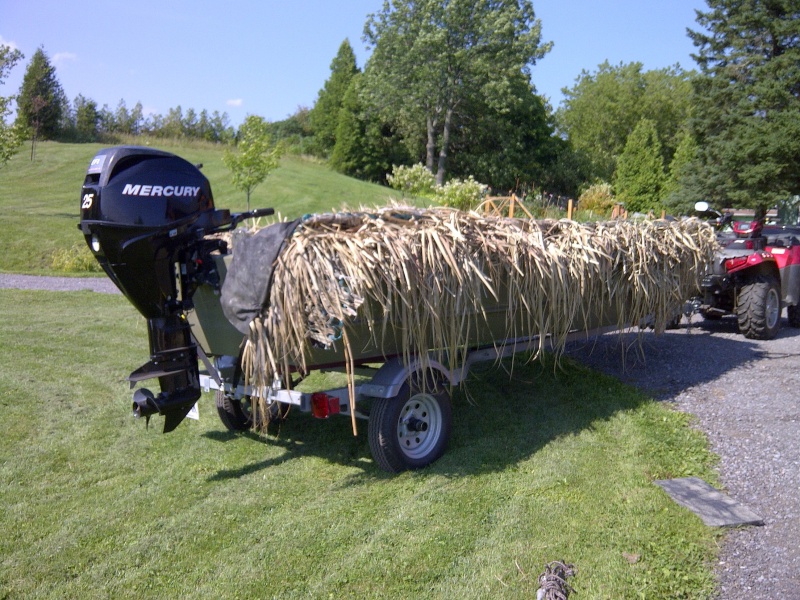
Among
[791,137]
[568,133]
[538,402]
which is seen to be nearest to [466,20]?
[791,137]

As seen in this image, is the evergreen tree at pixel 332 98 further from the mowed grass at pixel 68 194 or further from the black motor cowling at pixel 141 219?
the black motor cowling at pixel 141 219

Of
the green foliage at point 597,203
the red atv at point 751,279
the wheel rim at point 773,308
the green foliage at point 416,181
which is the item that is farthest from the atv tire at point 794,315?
the green foliage at point 597,203

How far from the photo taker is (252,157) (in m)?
21.7

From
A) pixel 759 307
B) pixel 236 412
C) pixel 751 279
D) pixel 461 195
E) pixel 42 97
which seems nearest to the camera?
pixel 236 412

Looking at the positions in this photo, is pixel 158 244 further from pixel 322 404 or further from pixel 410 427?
pixel 410 427

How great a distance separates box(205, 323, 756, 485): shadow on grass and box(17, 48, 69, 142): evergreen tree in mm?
35778

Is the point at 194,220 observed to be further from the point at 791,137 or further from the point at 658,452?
the point at 791,137

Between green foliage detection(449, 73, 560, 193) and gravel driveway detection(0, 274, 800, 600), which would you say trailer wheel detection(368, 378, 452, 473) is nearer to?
gravel driveway detection(0, 274, 800, 600)

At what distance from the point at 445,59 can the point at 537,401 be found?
1495 inches

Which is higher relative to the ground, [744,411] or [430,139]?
[430,139]

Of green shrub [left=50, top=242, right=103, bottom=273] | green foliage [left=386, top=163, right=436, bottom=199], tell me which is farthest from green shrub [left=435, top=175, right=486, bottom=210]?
green shrub [left=50, top=242, right=103, bottom=273]

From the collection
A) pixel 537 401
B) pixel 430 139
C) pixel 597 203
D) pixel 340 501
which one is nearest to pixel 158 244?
pixel 340 501

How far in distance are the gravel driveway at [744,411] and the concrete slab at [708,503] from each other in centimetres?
8

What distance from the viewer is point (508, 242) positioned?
17.9 ft
